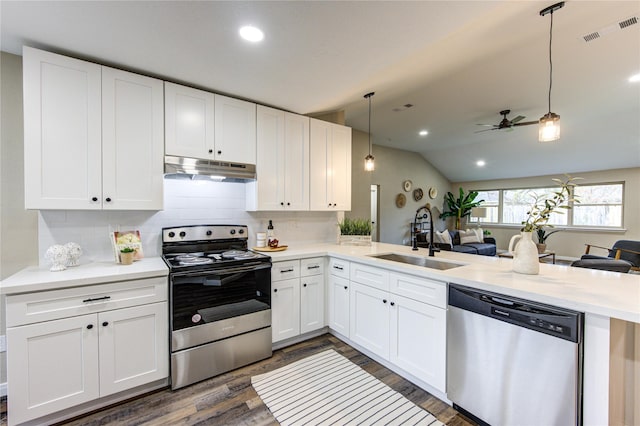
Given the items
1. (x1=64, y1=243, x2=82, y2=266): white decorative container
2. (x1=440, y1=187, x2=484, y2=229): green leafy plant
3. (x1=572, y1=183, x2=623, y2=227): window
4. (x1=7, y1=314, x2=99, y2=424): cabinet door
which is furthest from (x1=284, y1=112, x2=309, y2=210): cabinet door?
(x1=572, y1=183, x2=623, y2=227): window

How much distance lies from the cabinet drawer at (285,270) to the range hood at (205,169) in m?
0.97

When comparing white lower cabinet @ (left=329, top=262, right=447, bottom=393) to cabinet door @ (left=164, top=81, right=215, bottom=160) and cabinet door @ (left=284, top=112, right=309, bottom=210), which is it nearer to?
cabinet door @ (left=284, top=112, right=309, bottom=210)

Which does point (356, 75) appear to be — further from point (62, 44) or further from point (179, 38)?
point (62, 44)

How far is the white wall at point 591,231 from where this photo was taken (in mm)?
6348

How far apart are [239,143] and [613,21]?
3.58 m

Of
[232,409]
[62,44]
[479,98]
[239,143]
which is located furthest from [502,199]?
[62,44]

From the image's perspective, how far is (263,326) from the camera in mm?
2516

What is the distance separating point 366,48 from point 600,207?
27.9 ft

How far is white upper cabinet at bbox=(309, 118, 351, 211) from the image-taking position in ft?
11.0

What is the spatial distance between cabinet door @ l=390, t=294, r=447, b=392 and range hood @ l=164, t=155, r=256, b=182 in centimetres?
187

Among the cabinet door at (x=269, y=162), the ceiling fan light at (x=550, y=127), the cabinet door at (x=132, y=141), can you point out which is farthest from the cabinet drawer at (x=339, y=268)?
the ceiling fan light at (x=550, y=127)

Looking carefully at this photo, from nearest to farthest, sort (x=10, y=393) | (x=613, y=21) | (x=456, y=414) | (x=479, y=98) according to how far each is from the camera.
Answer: (x=10, y=393)
(x=456, y=414)
(x=613, y=21)
(x=479, y=98)

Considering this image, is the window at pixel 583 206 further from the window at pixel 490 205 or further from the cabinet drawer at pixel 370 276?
the cabinet drawer at pixel 370 276

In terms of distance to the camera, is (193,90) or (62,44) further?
(193,90)
